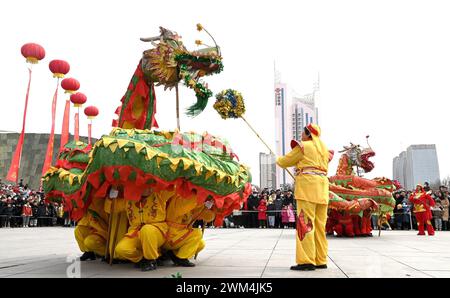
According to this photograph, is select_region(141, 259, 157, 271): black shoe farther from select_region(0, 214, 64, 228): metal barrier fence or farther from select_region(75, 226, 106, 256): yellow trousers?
select_region(0, 214, 64, 228): metal barrier fence

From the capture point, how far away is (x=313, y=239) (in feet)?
16.8

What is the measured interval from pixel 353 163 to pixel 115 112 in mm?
7806

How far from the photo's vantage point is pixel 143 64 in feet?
19.8

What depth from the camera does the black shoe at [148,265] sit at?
5.02 meters

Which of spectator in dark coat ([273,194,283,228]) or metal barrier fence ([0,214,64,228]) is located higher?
spectator in dark coat ([273,194,283,228])

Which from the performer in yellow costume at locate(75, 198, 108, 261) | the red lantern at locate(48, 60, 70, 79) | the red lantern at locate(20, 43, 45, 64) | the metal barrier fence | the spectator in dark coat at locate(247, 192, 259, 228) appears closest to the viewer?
the performer in yellow costume at locate(75, 198, 108, 261)

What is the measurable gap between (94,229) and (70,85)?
19.5 meters

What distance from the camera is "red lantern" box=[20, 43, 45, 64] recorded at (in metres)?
20.2

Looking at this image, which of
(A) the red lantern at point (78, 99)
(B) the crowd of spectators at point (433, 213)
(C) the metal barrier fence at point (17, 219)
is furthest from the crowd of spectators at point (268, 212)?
(A) the red lantern at point (78, 99)

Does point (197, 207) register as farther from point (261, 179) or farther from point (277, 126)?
point (277, 126)

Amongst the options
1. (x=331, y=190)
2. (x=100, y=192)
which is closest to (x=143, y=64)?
(x=100, y=192)

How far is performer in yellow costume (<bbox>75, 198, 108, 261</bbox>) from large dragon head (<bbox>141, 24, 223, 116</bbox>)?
1.83m

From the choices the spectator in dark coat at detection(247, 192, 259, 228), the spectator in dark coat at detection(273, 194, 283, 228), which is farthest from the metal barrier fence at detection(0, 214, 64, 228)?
the spectator in dark coat at detection(273, 194, 283, 228)

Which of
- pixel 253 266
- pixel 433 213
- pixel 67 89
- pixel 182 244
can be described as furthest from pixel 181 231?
pixel 67 89
